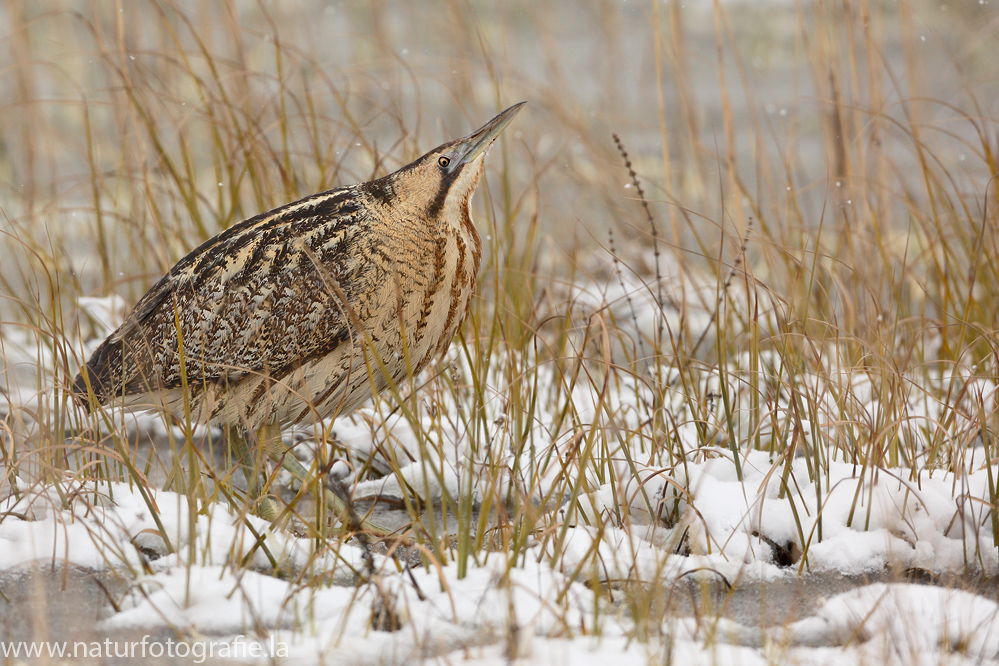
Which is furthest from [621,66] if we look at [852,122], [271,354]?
[271,354]

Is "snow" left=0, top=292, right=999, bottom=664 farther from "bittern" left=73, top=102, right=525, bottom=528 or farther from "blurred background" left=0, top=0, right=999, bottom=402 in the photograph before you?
"blurred background" left=0, top=0, right=999, bottom=402

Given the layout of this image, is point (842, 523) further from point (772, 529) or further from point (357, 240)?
point (357, 240)

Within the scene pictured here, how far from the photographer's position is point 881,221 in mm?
2875

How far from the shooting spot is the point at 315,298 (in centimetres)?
199

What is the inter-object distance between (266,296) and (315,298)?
0.36ft

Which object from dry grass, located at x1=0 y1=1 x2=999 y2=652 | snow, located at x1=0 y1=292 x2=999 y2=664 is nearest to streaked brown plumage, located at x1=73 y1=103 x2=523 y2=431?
dry grass, located at x1=0 y1=1 x2=999 y2=652

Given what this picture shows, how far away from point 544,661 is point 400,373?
3.21 ft

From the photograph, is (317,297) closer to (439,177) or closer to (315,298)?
(315,298)

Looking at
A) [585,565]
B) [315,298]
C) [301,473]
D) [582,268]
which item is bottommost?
[585,565]

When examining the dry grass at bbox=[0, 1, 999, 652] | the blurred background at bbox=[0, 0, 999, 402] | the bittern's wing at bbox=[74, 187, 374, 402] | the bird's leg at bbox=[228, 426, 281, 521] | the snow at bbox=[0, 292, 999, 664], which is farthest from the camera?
the blurred background at bbox=[0, 0, 999, 402]

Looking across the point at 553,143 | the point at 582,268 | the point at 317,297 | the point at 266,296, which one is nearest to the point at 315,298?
the point at 317,297

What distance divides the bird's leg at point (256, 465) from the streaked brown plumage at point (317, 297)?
95 mm

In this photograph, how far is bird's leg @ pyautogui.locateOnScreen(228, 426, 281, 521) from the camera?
1.71 m

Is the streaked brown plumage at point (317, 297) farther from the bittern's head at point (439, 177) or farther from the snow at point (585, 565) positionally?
the snow at point (585, 565)
